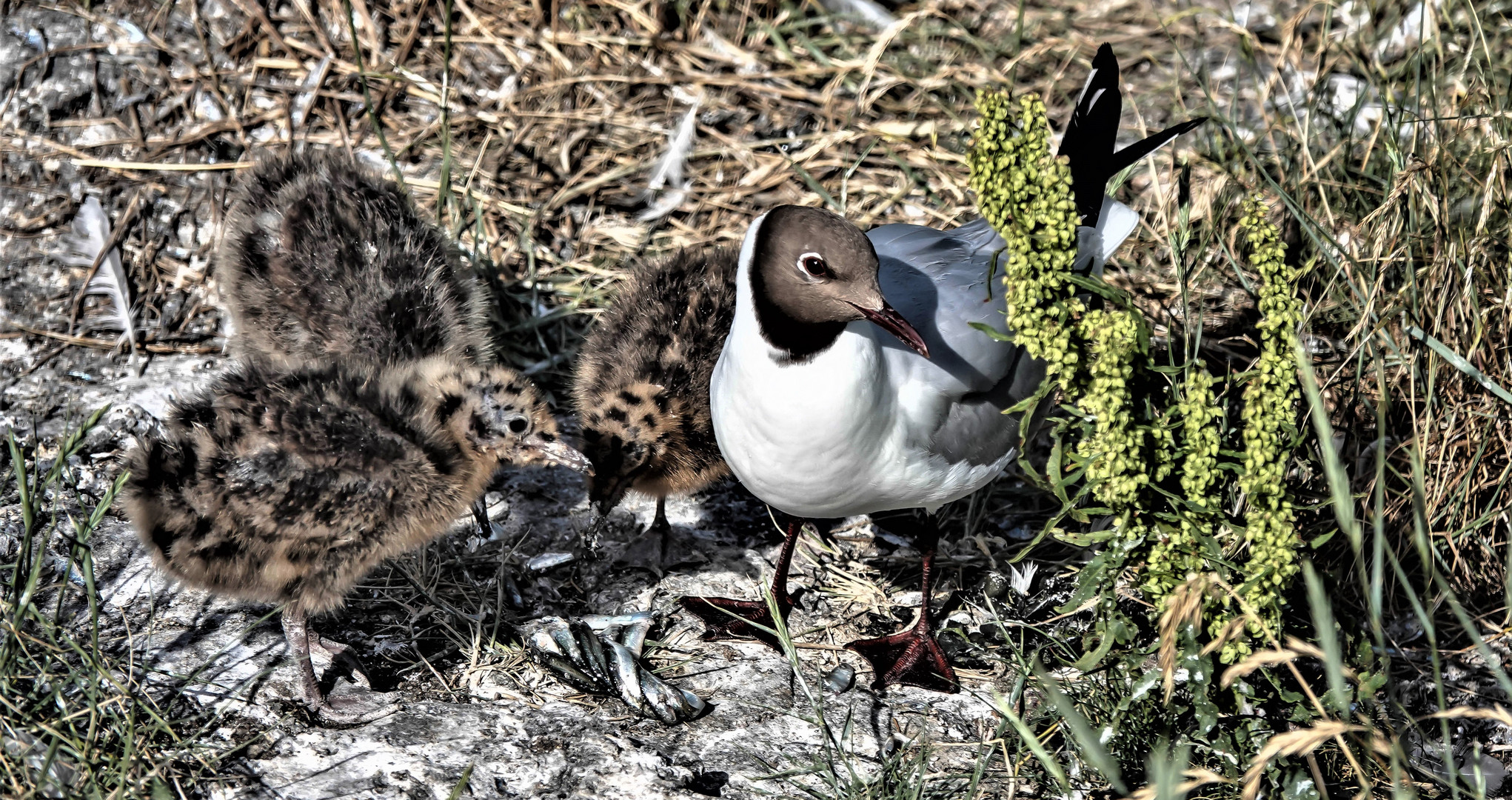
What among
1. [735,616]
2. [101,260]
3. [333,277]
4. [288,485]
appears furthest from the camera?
[101,260]

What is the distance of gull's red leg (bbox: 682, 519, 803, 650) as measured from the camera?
A: 4.34 m

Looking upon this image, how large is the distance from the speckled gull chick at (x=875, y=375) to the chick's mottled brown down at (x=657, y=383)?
37cm

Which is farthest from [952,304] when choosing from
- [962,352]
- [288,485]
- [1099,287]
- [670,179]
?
[670,179]

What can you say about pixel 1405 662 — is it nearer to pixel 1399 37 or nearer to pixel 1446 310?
pixel 1446 310

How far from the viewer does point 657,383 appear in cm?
451

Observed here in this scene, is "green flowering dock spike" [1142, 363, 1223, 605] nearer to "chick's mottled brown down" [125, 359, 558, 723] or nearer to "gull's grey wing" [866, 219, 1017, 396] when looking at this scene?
"gull's grey wing" [866, 219, 1017, 396]

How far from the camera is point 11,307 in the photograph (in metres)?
5.37

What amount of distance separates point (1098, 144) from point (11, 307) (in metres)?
4.46

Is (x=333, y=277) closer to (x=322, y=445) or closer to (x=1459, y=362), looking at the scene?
(x=322, y=445)

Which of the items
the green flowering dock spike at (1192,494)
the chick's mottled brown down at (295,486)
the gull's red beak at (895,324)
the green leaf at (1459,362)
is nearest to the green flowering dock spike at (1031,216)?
the green flowering dock spike at (1192,494)

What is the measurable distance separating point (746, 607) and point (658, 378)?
0.87 meters

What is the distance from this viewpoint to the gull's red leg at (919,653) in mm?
4082

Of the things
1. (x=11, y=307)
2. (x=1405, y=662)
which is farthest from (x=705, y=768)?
(x=11, y=307)

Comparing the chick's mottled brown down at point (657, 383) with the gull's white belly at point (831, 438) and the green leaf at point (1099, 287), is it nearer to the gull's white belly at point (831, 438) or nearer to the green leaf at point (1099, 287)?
the gull's white belly at point (831, 438)
